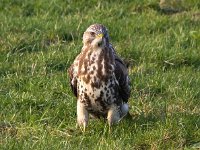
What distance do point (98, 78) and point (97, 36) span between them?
0.41 meters

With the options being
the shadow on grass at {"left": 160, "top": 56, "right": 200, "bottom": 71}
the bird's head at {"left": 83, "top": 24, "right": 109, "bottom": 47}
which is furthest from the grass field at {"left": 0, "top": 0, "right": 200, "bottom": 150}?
the bird's head at {"left": 83, "top": 24, "right": 109, "bottom": 47}

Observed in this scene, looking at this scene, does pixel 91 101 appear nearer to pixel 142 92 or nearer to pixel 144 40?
pixel 142 92

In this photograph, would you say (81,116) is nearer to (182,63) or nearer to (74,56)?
(74,56)

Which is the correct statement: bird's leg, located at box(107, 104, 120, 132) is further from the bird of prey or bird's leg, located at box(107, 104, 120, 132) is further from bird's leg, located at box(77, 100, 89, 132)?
bird's leg, located at box(77, 100, 89, 132)

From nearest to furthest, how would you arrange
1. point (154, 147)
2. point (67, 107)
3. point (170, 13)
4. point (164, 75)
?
point (154, 147) → point (67, 107) → point (164, 75) → point (170, 13)

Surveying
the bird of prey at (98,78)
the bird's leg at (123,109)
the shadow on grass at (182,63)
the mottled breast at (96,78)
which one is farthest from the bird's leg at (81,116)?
the shadow on grass at (182,63)

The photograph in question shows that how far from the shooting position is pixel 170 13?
471 inches

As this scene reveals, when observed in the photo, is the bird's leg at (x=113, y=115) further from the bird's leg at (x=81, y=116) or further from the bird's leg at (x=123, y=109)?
the bird's leg at (x=81, y=116)

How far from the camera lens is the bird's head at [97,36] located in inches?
255

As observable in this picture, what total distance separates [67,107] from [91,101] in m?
0.79

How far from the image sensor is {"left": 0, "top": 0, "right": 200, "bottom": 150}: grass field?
6457mm

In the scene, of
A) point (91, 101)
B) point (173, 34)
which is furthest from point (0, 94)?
point (173, 34)

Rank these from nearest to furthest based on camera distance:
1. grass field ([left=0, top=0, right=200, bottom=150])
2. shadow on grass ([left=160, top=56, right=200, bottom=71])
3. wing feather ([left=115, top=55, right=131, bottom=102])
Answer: grass field ([left=0, top=0, right=200, bottom=150]), wing feather ([left=115, top=55, right=131, bottom=102]), shadow on grass ([left=160, top=56, right=200, bottom=71])

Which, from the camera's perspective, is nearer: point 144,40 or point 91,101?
point 91,101
